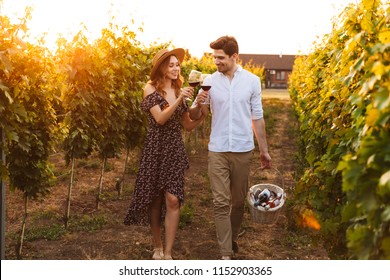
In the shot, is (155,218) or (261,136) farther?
(155,218)

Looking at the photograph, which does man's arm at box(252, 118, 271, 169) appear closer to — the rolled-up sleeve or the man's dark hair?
the rolled-up sleeve

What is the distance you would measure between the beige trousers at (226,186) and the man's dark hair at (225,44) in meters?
0.97

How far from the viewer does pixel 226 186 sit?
4855 mm

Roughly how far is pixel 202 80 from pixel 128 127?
3659mm

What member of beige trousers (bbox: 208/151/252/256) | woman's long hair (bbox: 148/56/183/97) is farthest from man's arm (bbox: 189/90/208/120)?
beige trousers (bbox: 208/151/252/256)

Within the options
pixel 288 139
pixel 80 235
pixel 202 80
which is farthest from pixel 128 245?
pixel 288 139

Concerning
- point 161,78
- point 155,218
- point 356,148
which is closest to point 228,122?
point 161,78

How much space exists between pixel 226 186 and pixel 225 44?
4.30 feet

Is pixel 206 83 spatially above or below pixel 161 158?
above

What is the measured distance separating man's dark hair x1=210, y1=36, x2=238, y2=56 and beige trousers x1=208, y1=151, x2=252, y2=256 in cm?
97

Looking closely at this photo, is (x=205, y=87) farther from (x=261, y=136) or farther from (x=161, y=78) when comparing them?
(x=261, y=136)

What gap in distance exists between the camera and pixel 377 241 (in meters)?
2.18

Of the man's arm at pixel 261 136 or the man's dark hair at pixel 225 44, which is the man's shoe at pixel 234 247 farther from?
the man's dark hair at pixel 225 44

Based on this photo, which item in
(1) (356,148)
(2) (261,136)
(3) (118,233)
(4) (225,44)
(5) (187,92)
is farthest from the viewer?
(3) (118,233)
